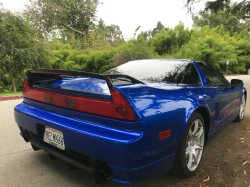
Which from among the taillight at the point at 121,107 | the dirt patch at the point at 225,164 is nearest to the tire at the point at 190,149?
the dirt patch at the point at 225,164

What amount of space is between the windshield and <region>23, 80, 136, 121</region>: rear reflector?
93 centimetres

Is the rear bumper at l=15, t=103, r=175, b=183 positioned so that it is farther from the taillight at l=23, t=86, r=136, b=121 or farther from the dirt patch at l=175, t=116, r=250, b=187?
the dirt patch at l=175, t=116, r=250, b=187

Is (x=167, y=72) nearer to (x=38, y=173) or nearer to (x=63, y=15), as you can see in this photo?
(x=38, y=173)

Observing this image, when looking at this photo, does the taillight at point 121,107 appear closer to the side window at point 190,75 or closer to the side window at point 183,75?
the side window at point 183,75

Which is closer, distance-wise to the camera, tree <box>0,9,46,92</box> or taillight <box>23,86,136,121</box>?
taillight <box>23,86,136,121</box>

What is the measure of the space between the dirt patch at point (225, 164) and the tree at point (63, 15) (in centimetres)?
2348

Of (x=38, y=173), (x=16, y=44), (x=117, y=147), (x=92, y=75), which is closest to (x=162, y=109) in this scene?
(x=117, y=147)

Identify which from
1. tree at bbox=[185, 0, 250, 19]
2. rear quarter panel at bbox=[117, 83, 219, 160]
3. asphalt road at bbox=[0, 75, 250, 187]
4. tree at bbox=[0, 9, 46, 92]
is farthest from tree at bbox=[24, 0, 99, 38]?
rear quarter panel at bbox=[117, 83, 219, 160]

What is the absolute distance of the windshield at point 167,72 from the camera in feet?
7.82

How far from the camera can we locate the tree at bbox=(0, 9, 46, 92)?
1000cm

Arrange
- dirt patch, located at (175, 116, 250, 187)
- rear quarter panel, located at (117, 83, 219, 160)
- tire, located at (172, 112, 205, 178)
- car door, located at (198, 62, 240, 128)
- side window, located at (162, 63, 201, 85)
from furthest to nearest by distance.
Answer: car door, located at (198, 62, 240, 128), side window, located at (162, 63, 201, 85), dirt patch, located at (175, 116, 250, 187), tire, located at (172, 112, 205, 178), rear quarter panel, located at (117, 83, 219, 160)

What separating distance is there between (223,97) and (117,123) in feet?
6.41

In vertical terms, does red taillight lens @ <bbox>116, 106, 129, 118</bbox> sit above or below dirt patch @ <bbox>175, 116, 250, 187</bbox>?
above

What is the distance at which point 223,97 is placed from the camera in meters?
2.77
